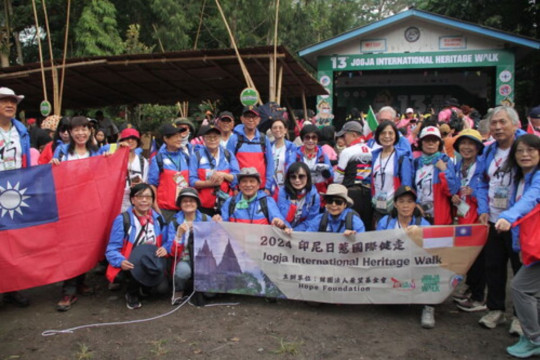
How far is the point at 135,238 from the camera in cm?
504

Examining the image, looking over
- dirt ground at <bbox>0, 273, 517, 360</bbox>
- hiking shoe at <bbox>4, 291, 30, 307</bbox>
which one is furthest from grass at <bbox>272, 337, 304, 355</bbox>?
hiking shoe at <bbox>4, 291, 30, 307</bbox>

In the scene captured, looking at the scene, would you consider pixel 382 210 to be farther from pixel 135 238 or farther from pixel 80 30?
pixel 80 30

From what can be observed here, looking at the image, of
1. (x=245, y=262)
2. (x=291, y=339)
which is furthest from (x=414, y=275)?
(x=245, y=262)

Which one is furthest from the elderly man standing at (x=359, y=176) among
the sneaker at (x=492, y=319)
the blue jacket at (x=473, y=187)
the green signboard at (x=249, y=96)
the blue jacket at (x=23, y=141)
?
the blue jacket at (x=23, y=141)

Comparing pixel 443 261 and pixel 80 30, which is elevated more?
pixel 80 30

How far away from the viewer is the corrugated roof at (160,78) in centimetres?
989

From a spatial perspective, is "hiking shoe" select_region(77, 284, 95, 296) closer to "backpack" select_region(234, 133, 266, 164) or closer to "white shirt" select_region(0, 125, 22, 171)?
"white shirt" select_region(0, 125, 22, 171)

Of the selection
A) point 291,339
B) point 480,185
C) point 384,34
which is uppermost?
point 384,34

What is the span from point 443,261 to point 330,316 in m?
1.18

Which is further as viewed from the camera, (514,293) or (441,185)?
(441,185)

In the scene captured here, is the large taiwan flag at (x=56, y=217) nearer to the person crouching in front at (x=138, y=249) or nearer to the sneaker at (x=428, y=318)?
the person crouching in front at (x=138, y=249)

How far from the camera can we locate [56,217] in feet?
16.6

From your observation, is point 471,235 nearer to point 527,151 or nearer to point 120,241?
point 527,151

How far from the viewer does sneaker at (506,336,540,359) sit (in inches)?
148
